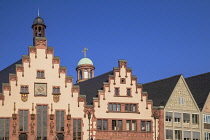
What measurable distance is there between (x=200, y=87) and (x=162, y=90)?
8.01m

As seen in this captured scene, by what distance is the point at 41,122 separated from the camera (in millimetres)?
79062

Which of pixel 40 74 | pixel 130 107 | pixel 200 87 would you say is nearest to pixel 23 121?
pixel 40 74

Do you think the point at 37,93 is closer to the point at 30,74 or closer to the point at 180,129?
the point at 30,74

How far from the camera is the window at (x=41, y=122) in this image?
258 feet

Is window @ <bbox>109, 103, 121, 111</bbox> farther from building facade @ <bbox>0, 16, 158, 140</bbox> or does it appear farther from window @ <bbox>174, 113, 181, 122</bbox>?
window @ <bbox>174, 113, 181, 122</bbox>

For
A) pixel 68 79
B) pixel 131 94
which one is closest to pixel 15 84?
pixel 68 79

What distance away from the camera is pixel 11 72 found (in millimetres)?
82750

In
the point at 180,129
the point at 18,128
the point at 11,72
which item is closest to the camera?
the point at 18,128

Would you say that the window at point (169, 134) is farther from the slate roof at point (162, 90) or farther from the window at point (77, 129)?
the window at point (77, 129)

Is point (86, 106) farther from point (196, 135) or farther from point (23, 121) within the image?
point (196, 135)

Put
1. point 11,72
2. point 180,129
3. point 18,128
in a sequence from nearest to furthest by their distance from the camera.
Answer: point 18,128 → point 11,72 → point 180,129

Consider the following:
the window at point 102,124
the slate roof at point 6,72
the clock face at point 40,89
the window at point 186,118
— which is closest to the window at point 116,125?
the window at point 102,124

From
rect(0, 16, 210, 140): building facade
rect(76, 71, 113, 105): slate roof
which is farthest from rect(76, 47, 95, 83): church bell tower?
rect(0, 16, 210, 140): building facade

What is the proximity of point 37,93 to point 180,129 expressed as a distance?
84.0 feet
